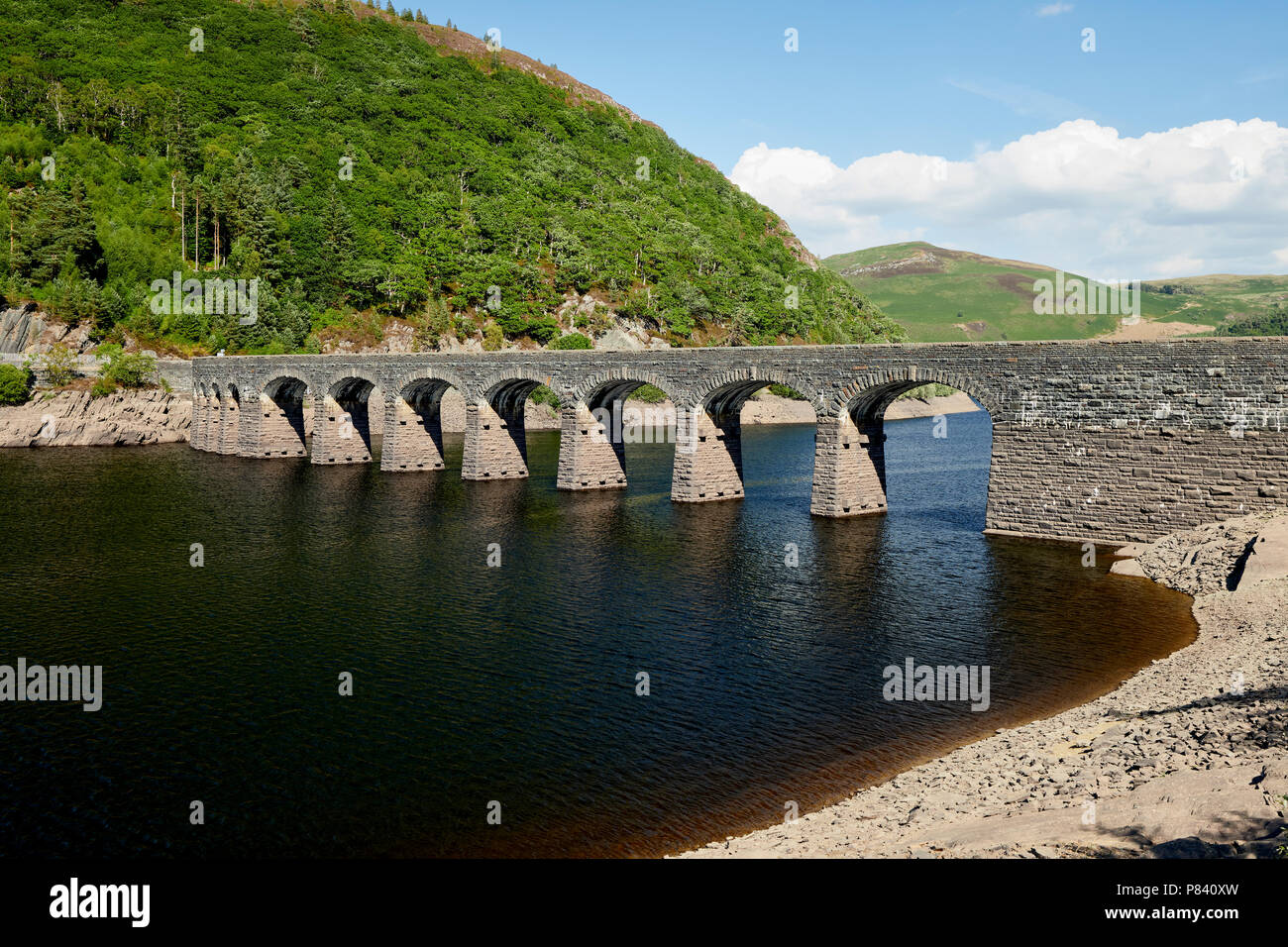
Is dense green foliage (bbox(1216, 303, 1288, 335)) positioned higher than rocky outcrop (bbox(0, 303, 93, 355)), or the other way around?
dense green foliage (bbox(1216, 303, 1288, 335))

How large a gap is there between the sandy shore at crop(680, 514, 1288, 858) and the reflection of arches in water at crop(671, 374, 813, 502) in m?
30.4

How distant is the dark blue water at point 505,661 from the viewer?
18234 millimetres

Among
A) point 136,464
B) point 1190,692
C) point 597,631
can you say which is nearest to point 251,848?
point 597,631

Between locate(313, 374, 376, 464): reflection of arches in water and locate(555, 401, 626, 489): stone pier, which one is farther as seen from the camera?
locate(313, 374, 376, 464): reflection of arches in water

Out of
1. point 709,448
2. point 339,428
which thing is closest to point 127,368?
point 339,428

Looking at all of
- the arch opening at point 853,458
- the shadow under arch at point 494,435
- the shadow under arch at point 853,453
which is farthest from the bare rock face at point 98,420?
the shadow under arch at point 853,453

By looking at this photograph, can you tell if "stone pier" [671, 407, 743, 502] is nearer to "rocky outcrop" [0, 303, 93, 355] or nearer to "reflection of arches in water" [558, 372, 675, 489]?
"reflection of arches in water" [558, 372, 675, 489]

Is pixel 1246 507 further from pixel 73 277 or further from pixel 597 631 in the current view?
pixel 73 277

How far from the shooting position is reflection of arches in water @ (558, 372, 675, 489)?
5684 cm

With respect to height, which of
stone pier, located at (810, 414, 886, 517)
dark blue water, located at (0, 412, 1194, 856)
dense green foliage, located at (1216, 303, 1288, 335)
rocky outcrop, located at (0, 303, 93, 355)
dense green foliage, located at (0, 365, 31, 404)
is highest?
dense green foliage, located at (1216, 303, 1288, 335)

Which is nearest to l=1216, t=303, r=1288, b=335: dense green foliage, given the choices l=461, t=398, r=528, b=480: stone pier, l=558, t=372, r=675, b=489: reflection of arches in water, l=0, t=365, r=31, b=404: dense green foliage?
l=558, t=372, r=675, b=489: reflection of arches in water

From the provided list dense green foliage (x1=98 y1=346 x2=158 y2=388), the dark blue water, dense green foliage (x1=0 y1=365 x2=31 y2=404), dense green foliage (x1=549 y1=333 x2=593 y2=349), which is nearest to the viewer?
the dark blue water

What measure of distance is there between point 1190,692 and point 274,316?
105m
